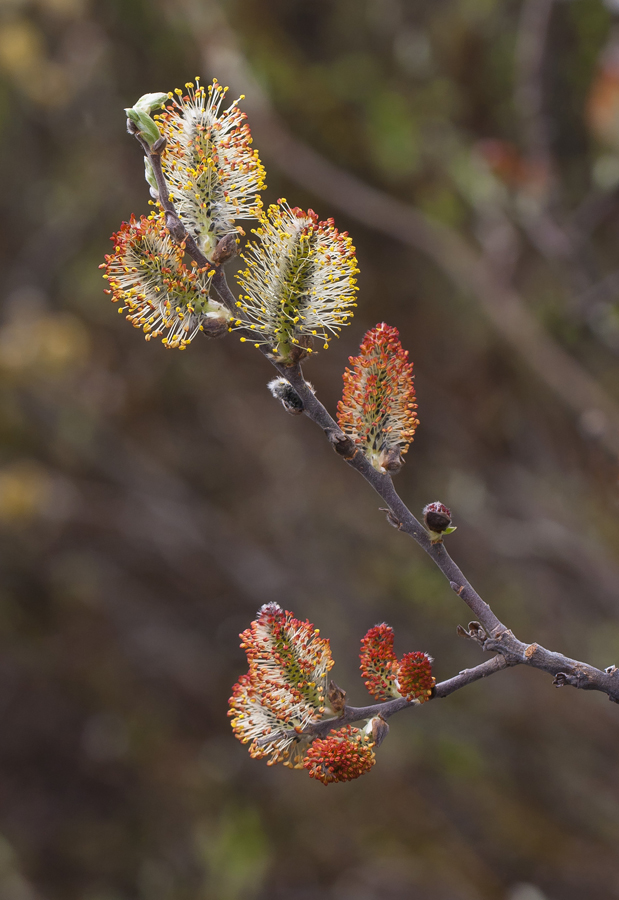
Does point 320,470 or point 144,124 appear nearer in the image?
point 144,124

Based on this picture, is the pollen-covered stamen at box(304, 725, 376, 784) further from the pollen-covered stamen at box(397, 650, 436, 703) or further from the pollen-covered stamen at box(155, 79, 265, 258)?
the pollen-covered stamen at box(155, 79, 265, 258)

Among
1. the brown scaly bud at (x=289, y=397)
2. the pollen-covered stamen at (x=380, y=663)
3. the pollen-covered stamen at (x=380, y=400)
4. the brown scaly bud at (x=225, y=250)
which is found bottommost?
the pollen-covered stamen at (x=380, y=663)

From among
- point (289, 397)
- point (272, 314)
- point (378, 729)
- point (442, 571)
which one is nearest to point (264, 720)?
point (378, 729)

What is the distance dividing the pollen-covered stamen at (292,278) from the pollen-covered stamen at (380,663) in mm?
417

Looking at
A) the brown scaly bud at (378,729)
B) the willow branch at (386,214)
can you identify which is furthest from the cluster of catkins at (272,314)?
the willow branch at (386,214)

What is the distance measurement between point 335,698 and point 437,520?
0.30 metres

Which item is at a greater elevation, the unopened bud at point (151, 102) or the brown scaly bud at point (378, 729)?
the unopened bud at point (151, 102)

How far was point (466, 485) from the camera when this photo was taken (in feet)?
13.3

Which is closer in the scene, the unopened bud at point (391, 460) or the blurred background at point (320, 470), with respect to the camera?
the unopened bud at point (391, 460)

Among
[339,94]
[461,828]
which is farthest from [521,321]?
[461,828]

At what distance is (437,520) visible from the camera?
3.12 ft

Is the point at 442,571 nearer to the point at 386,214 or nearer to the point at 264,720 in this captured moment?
the point at 264,720

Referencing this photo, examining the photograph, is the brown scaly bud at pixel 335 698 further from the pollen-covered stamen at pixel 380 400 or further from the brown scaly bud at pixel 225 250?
the brown scaly bud at pixel 225 250

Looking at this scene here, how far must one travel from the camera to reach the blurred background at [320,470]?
3594 mm
